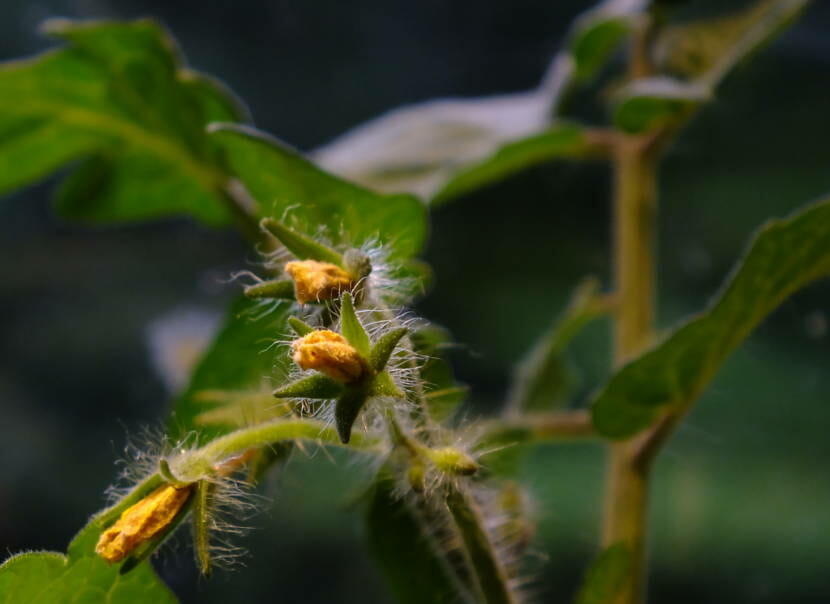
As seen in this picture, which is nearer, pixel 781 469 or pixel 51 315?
pixel 781 469

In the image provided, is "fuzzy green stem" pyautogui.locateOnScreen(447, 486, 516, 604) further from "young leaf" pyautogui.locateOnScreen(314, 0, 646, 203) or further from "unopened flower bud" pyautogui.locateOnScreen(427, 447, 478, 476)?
"young leaf" pyautogui.locateOnScreen(314, 0, 646, 203)

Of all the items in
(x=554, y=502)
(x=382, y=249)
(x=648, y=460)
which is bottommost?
(x=554, y=502)

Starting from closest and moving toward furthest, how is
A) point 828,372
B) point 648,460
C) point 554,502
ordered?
point 648,460, point 828,372, point 554,502

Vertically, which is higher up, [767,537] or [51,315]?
[51,315]

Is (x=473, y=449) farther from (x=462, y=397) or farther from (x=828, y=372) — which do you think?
(x=828, y=372)

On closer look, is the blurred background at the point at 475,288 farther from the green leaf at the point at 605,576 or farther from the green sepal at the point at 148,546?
the green sepal at the point at 148,546

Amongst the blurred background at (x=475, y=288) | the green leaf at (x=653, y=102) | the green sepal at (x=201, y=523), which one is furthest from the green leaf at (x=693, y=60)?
the green sepal at (x=201, y=523)

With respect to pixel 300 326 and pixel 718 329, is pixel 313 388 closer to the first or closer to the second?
pixel 300 326

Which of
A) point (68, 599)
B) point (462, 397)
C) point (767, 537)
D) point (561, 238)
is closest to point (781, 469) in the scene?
point (767, 537)
